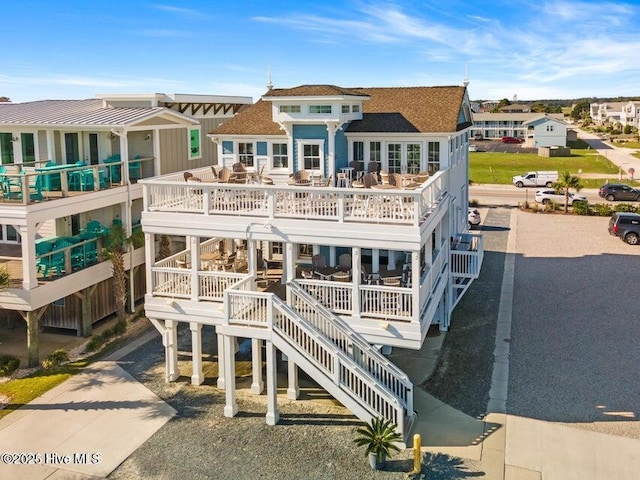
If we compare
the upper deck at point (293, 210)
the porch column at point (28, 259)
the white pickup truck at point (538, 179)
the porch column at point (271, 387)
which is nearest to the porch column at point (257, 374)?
the porch column at point (271, 387)

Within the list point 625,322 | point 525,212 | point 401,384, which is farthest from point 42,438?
point 525,212

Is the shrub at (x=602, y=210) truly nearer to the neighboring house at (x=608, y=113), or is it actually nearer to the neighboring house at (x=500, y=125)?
the neighboring house at (x=500, y=125)

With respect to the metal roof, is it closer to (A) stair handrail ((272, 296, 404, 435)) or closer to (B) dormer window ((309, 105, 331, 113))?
(B) dormer window ((309, 105, 331, 113))

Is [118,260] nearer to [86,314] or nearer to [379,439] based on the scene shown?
[86,314]

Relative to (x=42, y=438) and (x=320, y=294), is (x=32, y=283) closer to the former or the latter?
(x=42, y=438)

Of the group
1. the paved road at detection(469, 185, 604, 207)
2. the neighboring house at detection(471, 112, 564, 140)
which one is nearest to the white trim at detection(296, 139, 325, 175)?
the paved road at detection(469, 185, 604, 207)
